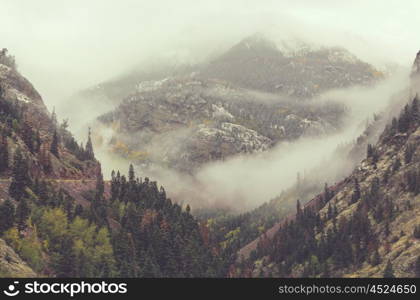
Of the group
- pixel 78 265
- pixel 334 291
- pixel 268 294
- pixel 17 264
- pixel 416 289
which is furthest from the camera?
pixel 78 265

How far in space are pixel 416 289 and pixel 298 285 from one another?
2160 centimetres

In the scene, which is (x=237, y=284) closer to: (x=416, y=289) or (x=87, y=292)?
(x=87, y=292)

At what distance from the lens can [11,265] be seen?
16988 cm

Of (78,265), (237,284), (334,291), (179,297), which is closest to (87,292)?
(179,297)

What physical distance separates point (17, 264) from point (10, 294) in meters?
88.6

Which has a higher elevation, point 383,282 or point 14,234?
point 14,234

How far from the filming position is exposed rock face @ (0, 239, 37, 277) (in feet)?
538

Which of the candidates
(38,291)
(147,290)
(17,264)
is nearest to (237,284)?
(147,290)

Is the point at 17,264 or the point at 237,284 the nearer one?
the point at 237,284

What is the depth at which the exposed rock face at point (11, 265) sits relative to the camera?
16400cm

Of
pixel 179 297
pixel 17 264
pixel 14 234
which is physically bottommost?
pixel 179 297

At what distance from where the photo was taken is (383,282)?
110 metres

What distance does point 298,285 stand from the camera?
319ft

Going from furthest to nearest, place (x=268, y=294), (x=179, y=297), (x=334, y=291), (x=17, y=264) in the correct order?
(x=17, y=264)
(x=334, y=291)
(x=268, y=294)
(x=179, y=297)
